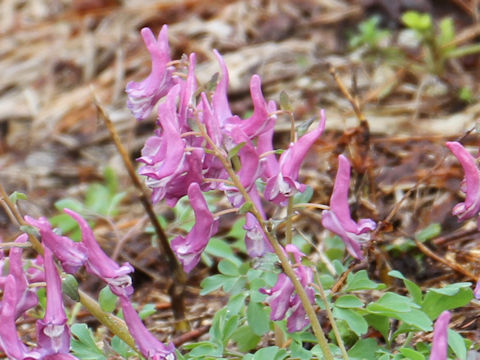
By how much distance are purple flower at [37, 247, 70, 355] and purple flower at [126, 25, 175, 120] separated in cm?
39

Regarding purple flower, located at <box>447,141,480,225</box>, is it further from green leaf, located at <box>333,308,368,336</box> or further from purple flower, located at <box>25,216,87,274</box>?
purple flower, located at <box>25,216,87,274</box>

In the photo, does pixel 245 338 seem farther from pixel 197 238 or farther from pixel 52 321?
pixel 52 321

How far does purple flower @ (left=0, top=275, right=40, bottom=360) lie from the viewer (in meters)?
1.71

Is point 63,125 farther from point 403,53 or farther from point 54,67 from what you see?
point 403,53

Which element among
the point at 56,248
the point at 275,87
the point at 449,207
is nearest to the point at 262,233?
the point at 56,248

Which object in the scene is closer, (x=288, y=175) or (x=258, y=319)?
(x=288, y=175)

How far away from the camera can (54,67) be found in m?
5.91

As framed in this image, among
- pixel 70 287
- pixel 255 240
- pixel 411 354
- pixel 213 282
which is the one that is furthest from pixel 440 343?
pixel 70 287

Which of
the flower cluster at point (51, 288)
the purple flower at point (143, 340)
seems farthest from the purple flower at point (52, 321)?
the purple flower at point (143, 340)

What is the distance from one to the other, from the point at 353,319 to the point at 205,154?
1.62 feet

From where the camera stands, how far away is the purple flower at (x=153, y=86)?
188 cm

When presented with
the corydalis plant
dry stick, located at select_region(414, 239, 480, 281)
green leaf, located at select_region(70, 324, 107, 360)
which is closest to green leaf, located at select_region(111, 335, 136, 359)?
green leaf, located at select_region(70, 324, 107, 360)

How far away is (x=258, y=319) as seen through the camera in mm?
1989

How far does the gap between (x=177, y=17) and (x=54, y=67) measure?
96 cm
